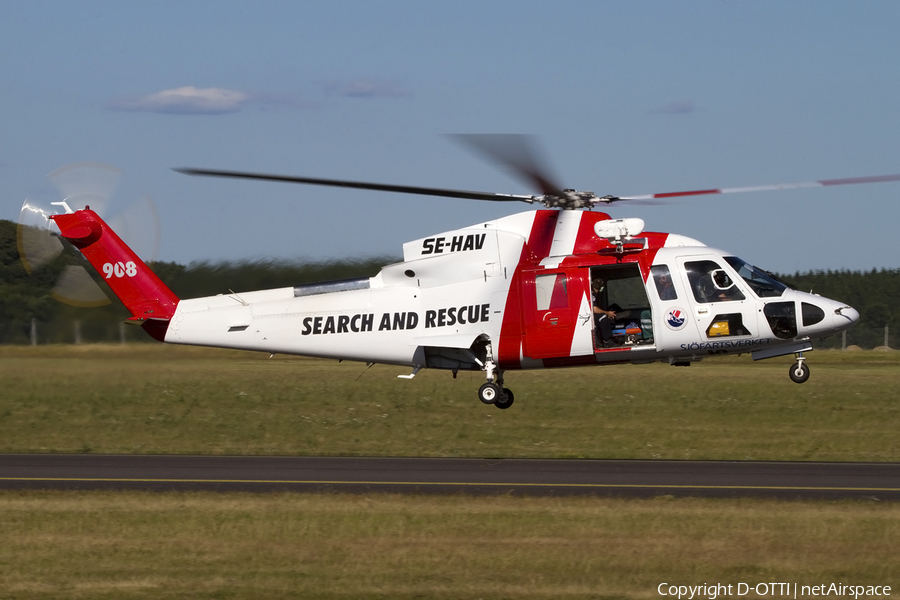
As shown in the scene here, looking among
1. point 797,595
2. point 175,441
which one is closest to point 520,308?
point 797,595

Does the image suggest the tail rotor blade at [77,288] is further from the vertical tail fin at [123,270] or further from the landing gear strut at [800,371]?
the landing gear strut at [800,371]

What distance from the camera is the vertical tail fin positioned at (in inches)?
829

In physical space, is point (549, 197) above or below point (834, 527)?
above

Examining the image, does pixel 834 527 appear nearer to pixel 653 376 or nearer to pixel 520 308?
pixel 520 308

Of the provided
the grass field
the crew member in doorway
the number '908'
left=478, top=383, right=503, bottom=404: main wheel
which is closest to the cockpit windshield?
the crew member in doorway

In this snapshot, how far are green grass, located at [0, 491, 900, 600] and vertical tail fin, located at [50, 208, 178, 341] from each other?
12.6ft

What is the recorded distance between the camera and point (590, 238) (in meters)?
19.1

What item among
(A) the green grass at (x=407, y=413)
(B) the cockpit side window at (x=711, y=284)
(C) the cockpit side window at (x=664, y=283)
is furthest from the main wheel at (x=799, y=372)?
→ (A) the green grass at (x=407, y=413)

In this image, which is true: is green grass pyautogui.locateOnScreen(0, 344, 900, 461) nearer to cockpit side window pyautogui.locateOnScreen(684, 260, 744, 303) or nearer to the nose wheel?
the nose wheel

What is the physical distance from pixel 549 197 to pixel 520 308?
2.06m

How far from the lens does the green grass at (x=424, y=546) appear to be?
13.8m

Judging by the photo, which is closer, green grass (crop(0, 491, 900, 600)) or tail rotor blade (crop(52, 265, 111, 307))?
green grass (crop(0, 491, 900, 600))

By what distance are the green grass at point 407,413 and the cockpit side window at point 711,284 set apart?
6628 millimetres

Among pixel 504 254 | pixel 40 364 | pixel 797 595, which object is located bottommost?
pixel 797 595
